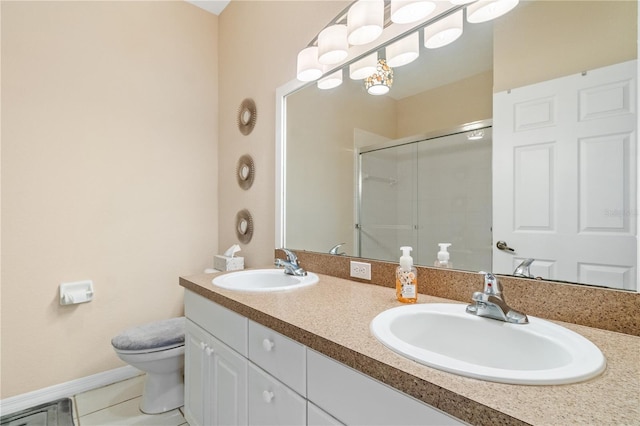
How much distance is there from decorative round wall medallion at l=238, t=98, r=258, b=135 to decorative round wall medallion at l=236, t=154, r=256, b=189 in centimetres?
20

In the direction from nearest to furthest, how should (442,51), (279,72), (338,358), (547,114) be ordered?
1. (338,358)
2. (547,114)
3. (442,51)
4. (279,72)

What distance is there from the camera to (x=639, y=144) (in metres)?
0.81

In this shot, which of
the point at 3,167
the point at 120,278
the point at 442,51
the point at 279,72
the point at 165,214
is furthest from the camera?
the point at 165,214

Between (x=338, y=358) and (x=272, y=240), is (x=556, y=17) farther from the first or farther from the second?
(x=272, y=240)

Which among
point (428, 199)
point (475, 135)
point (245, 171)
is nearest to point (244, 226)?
point (245, 171)

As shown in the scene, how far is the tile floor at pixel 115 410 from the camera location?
5.60ft

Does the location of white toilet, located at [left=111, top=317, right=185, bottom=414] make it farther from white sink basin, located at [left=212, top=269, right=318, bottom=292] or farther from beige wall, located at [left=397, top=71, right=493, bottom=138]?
beige wall, located at [left=397, top=71, right=493, bottom=138]

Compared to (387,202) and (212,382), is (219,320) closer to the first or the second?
(212,382)

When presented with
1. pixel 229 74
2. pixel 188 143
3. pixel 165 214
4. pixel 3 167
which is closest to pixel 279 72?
pixel 229 74

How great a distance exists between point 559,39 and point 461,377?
1032mm

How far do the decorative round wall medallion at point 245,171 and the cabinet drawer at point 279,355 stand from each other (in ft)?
4.44

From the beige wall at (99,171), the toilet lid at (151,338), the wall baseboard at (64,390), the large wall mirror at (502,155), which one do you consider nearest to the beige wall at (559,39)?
the large wall mirror at (502,155)

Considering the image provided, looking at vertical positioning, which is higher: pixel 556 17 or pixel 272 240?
pixel 556 17

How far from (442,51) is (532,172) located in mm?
613
